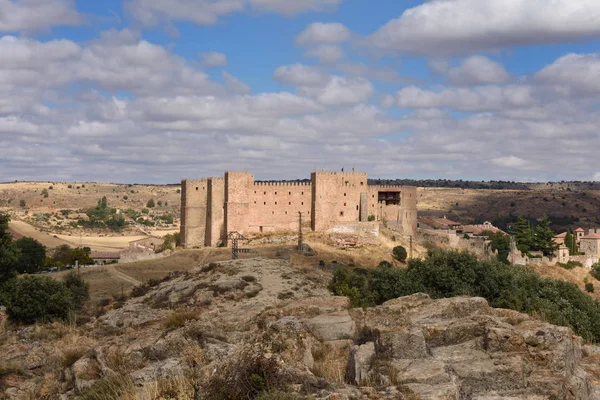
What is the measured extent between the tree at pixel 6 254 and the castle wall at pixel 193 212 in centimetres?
2140

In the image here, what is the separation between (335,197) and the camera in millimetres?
54906

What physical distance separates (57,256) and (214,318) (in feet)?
197

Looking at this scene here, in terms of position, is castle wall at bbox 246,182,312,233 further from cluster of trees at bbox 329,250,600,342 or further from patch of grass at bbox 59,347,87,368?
patch of grass at bbox 59,347,87,368

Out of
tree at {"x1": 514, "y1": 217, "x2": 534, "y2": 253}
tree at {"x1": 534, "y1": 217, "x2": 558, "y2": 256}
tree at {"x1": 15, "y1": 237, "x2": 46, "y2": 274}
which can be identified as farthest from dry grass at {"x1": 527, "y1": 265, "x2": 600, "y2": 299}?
tree at {"x1": 15, "y1": 237, "x2": 46, "y2": 274}

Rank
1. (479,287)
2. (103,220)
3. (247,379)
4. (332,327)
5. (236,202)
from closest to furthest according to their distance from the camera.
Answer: (247,379) < (332,327) < (479,287) < (236,202) < (103,220)

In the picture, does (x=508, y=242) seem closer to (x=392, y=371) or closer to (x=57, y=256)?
(x=57, y=256)

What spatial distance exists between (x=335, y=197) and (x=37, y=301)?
3125cm

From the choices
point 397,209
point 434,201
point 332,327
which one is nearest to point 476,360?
point 332,327

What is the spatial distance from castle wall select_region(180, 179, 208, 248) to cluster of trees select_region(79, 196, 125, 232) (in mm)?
58208

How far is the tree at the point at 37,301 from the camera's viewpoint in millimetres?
27250

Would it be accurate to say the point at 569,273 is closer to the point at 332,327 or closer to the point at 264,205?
the point at 264,205

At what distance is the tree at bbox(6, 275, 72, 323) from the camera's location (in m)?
27.2

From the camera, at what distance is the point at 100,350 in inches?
382

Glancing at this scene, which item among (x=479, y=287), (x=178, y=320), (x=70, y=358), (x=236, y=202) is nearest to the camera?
(x=70, y=358)
